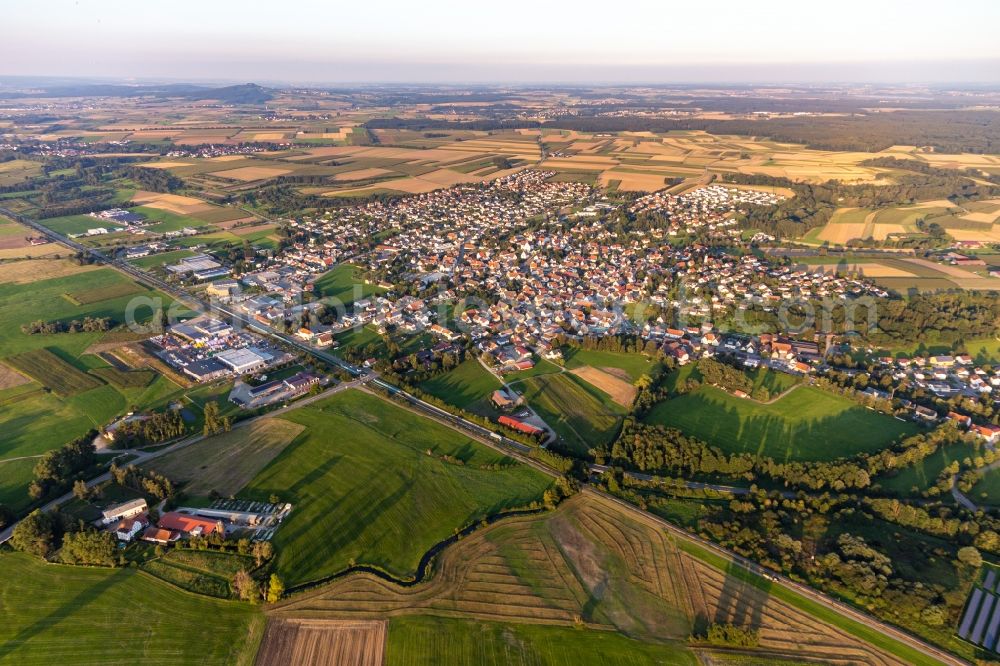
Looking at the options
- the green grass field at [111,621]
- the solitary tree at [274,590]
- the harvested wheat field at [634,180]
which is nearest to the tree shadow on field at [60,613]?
the green grass field at [111,621]

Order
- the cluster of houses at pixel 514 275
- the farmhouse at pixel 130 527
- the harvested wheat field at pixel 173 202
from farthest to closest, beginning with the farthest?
1. the harvested wheat field at pixel 173 202
2. the cluster of houses at pixel 514 275
3. the farmhouse at pixel 130 527

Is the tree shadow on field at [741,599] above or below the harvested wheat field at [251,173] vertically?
below

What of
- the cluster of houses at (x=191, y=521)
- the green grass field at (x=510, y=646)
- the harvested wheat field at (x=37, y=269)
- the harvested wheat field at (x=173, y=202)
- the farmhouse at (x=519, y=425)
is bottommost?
the green grass field at (x=510, y=646)

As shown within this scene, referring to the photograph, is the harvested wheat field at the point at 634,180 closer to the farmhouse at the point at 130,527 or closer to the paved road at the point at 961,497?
the paved road at the point at 961,497

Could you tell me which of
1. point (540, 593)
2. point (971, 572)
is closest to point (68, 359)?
point (540, 593)

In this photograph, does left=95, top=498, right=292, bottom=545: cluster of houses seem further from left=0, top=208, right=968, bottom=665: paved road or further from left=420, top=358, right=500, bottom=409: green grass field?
left=420, top=358, right=500, bottom=409: green grass field

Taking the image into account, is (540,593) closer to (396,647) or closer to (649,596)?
(649,596)
